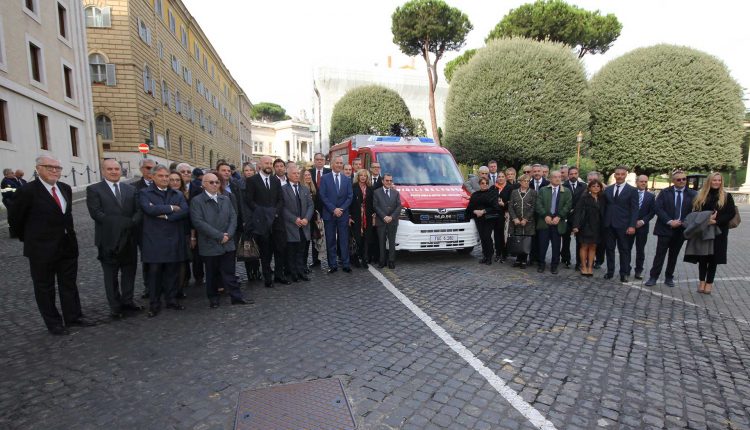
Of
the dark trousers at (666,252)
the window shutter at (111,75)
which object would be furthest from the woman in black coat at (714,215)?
the window shutter at (111,75)

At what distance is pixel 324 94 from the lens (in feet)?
185

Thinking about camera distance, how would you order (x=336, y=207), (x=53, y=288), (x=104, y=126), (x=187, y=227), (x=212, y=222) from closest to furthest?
(x=53, y=288) < (x=212, y=222) < (x=187, y=227) < (x=336, y=207) < (x=104, y=126)

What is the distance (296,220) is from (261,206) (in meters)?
0.59

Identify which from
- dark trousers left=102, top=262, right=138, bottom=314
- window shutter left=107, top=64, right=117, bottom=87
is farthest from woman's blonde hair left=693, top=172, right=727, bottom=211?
window shutter left=107, top=64, right=117, bottom=87

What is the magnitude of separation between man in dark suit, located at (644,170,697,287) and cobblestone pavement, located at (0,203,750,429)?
579 mm

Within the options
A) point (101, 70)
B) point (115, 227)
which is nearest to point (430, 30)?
point (101, 70)

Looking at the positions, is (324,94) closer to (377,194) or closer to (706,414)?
(377,194)

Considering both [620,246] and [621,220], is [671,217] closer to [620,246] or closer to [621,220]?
[621,220]

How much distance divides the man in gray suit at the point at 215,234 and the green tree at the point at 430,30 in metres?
28.9

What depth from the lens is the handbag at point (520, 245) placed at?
7.14 meters

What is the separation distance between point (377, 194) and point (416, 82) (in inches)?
2335

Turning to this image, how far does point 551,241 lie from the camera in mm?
7000

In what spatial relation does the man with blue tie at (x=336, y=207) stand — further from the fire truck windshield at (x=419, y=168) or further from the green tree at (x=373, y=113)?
the green tree at (x=373, y=113)

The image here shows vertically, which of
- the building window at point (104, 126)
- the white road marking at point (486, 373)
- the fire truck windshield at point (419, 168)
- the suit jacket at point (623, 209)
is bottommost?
the white road marking at point (486, 373)
